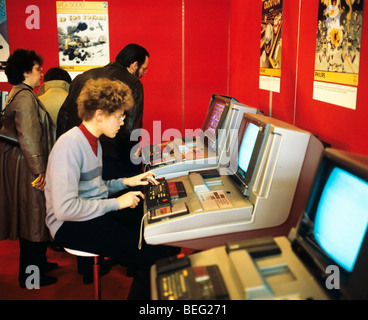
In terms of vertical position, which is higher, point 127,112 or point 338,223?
point 127,112

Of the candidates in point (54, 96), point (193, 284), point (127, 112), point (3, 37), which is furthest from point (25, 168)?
point (3, 37)

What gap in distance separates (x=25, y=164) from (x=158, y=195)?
120 cm

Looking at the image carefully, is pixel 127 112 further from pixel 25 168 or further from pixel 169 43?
pixel 169 43

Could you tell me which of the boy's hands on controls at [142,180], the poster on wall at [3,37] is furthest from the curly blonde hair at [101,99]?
the poster on wall at [3,37]

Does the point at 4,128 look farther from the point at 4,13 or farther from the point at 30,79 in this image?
the point at 4,13

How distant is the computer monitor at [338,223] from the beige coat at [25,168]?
1981 millimetres

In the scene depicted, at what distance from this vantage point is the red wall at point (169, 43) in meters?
4.32

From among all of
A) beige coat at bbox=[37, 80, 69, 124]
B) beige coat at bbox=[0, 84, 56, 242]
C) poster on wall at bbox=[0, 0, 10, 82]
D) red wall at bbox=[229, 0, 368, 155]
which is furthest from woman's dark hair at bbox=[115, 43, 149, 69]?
poster on wall at bbox=[0, 0, 10, 82]

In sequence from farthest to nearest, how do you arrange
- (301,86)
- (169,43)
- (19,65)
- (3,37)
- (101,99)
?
(169,43), (3,37), (19,65), (301,86), (101,99)

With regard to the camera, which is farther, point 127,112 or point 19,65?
point 127,112

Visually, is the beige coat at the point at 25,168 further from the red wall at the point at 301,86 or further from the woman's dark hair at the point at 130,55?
the red wall at the point at 301,86

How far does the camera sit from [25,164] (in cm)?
272

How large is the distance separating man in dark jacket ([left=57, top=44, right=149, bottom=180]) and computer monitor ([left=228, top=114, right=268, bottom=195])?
40.9 inches

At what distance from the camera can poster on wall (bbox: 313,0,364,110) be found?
1740mm
